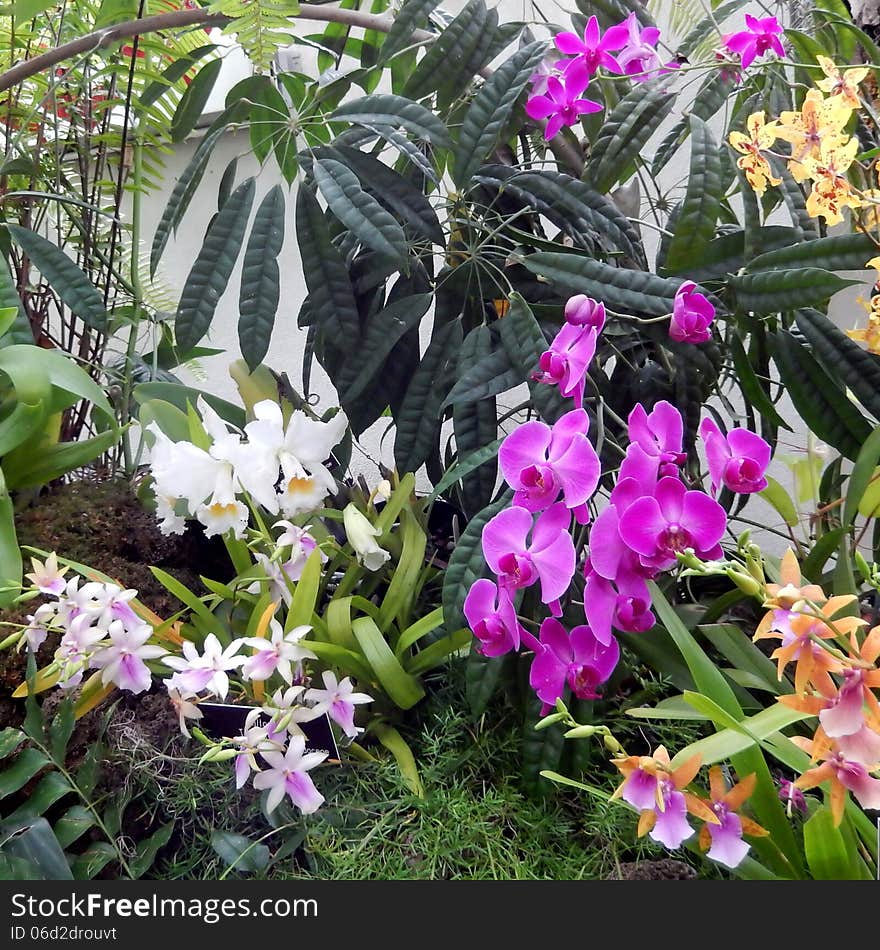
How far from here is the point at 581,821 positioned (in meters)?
0.72

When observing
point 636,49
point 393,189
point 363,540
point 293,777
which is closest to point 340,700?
point 293,777

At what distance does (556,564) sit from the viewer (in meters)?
0.57

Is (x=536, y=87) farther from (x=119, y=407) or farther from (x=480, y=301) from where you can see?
(x=119, y=407)

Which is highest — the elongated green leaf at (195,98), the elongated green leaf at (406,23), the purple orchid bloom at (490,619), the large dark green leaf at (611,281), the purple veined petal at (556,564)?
the elongated green leaf at (406,23)

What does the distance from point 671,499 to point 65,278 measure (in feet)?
2.88

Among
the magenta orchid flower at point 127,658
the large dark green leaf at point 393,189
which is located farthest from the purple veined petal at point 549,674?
the large dark green leaf at point 393,189

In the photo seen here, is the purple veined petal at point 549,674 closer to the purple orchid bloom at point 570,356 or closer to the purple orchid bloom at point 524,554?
the purple orchid bloom at point 524,554

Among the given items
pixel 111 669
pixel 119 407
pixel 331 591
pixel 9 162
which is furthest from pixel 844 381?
pixel 9 162

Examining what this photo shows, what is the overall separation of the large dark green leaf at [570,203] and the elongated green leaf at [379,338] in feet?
0.52

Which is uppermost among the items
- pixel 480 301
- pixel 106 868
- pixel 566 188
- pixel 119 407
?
pixel 566 188

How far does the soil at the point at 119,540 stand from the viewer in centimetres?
99

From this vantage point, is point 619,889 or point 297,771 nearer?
point 619,889

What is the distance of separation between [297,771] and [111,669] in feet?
0.69

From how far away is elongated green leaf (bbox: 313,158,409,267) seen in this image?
763 millimetres
